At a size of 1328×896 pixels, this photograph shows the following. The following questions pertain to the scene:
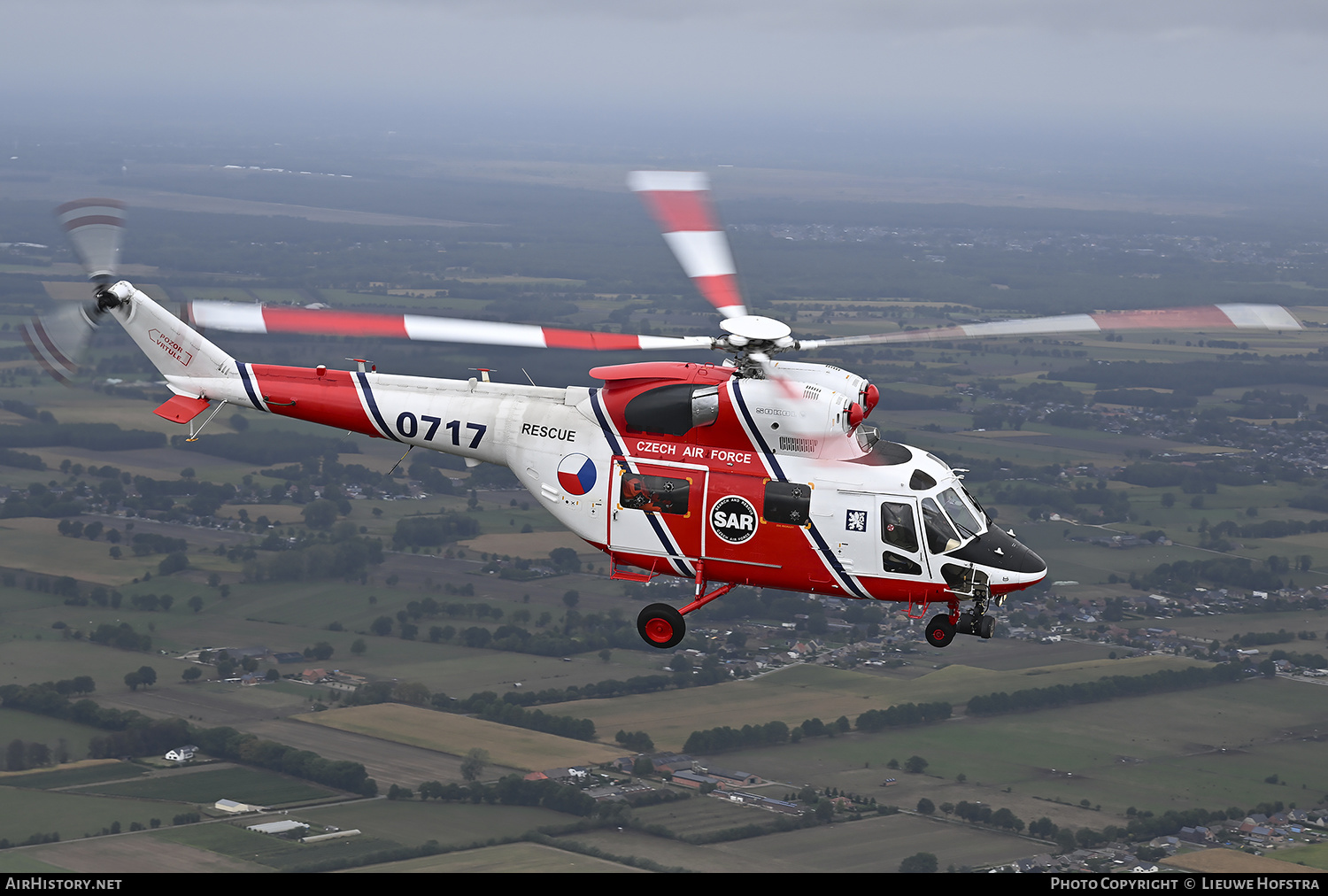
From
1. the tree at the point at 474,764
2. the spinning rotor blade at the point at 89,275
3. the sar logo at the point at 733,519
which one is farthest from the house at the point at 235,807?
the sar logo at the point at 733,519

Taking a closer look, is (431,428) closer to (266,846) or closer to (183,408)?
(183,408)

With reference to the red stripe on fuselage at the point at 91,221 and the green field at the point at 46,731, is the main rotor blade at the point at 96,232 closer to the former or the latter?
the red stripe on fuselage at the point at 91,221

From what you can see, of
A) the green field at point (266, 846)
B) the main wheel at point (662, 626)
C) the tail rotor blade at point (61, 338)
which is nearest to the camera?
the main wheel at point (662, 626)

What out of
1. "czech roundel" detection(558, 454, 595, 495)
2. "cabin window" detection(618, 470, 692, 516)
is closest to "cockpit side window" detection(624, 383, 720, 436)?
"cabin window" detection(618, 470, 692, 516)

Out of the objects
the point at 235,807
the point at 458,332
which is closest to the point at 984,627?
the point at 458,332

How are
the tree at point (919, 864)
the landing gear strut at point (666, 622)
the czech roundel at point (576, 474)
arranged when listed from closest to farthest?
the landing gear strut at point (666, 622) < the czech roundel at point (576, 474) < the tree at point (919, 864)

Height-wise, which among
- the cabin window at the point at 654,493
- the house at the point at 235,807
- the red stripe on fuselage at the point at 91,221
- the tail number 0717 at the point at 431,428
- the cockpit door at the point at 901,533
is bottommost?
the house at the point at 235,807
